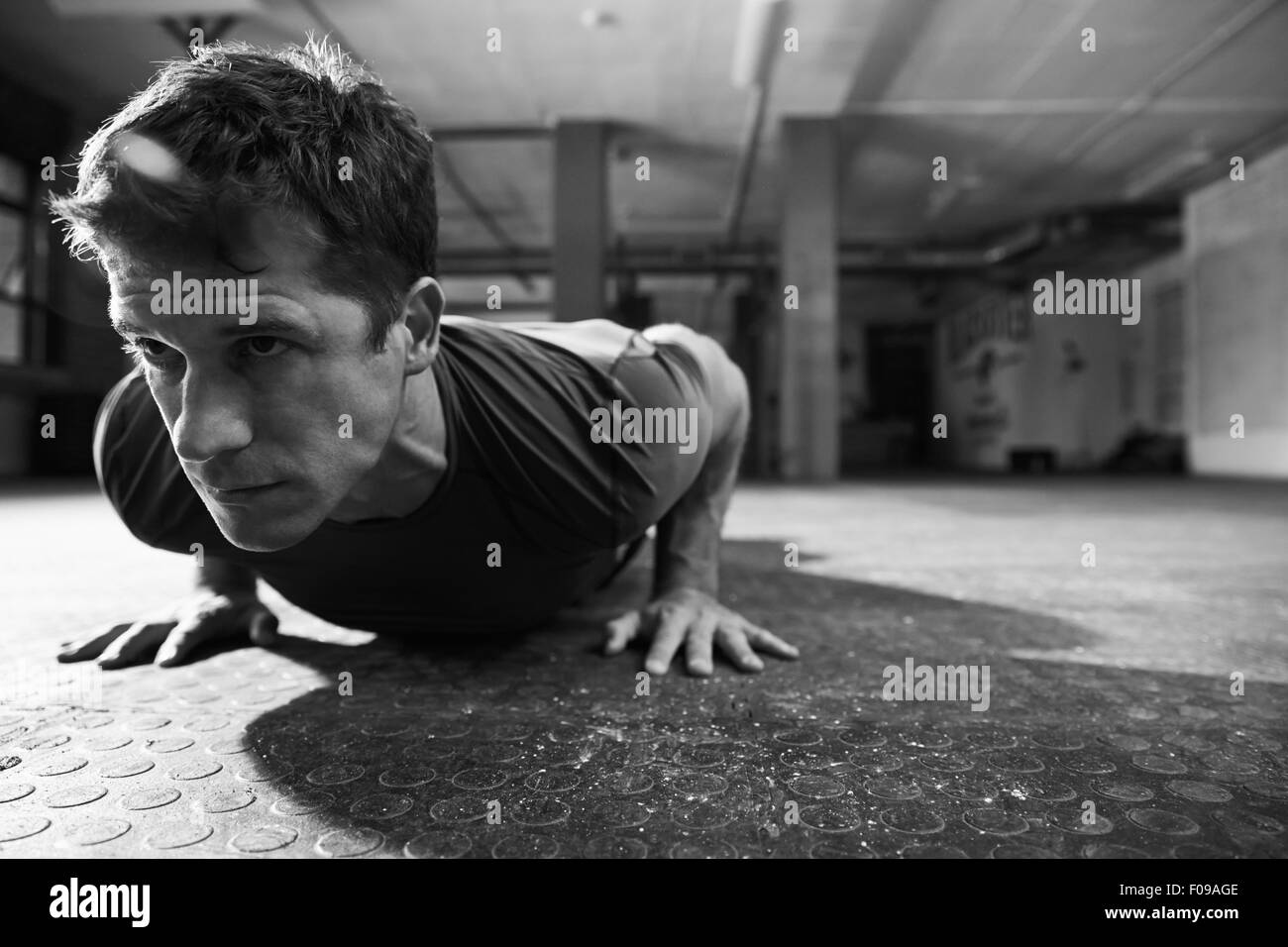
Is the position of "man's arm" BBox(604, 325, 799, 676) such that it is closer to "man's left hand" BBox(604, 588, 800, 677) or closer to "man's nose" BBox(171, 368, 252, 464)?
"man's left hand" BBox(604, 588, 800, 677)

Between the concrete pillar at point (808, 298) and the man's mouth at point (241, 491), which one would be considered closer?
the man's mouth at point (241, 491)

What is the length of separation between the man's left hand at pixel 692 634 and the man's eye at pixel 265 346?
74 cm

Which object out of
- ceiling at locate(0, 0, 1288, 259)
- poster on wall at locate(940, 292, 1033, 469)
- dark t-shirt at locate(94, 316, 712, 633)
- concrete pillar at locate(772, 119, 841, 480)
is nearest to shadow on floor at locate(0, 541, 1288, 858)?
dark t-shirt at locate(94, 316, 712, 633)

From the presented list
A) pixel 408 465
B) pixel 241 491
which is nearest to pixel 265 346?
pixel 241 491

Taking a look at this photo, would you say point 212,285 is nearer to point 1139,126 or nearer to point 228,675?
point 228,675

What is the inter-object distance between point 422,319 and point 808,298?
736 centimetres

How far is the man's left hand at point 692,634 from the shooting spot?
133 centimetres

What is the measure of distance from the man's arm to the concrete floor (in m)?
0.06

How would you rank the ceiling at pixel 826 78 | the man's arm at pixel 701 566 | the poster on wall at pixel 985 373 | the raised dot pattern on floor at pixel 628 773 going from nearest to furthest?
1. the raised dot pattern on floor at pixel 628 773
2. the man's arm at pixel 701 566
3. the ceiling at pixel 826 78
4. the poster on wall at pixel 985 373

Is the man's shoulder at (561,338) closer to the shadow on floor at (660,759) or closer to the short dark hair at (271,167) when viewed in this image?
Answer: the short dark hair at (271,167)

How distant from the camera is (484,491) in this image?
120cm

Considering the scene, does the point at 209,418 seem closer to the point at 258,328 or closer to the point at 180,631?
the point at 258,328

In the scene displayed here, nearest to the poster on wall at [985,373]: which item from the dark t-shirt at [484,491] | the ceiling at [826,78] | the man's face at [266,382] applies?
the ceiling at [826,78]

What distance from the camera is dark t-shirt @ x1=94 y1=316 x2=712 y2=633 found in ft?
3.90
